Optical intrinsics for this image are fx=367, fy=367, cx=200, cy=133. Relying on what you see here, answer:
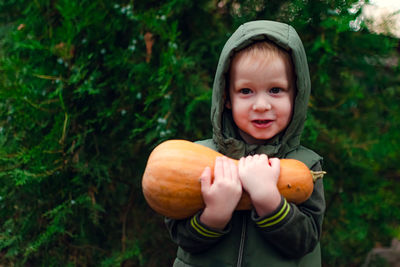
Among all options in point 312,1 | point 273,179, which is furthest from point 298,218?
point 312,1

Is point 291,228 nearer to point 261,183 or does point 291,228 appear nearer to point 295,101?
point 261,183

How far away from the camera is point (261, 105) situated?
1.71 metres

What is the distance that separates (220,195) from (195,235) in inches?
9.2

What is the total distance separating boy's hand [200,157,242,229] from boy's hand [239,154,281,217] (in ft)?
0.14

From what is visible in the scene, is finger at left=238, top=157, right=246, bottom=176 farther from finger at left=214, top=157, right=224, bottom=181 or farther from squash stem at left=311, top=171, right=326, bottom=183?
squash stem at left=311, top=171, right=326, bottom=183

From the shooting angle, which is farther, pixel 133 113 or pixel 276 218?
pixel 133 113

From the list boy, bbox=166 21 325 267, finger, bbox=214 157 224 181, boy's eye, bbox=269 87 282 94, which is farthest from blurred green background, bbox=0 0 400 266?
finger, bbox=214 157 224 181

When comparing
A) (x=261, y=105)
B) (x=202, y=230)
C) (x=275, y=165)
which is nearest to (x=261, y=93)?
(x=261, y=105)

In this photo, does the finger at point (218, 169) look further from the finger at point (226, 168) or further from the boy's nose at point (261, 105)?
the boy's nose at point (261, 105)

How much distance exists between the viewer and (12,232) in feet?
9.43

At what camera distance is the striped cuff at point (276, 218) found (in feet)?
5.03

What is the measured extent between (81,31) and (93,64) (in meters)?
0.29

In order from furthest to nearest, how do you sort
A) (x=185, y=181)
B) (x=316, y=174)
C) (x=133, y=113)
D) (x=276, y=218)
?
(x=133, y=113) < (x=316, y=174) < (x=185, y=181) < (x=276, y=218)

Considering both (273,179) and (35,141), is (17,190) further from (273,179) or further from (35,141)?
(273,179)
